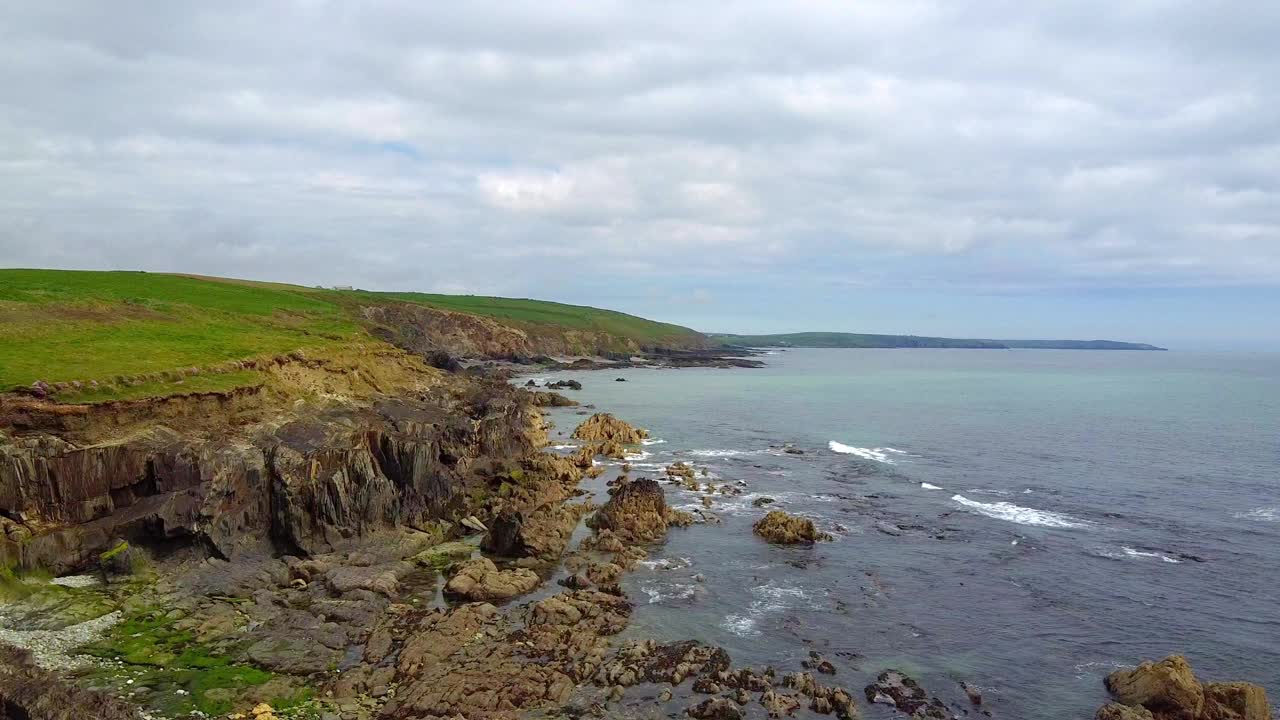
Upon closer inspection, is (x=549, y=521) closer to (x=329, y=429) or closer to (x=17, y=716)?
(x=329, y=429)

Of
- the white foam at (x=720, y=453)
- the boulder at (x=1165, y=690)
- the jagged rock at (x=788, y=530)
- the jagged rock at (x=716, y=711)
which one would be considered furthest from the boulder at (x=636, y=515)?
the white foam at (x=720, y=453)

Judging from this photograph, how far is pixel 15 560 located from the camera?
26422mm

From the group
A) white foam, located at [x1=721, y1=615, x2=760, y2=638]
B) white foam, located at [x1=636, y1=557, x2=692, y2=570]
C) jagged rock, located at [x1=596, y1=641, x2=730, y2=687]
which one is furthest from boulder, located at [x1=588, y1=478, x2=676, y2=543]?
jagged rock, located at [x1=596, y1=641, x2=730, y2=687]

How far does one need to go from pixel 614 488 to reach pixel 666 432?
1053 inches

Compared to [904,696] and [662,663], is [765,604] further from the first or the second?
[904,696]

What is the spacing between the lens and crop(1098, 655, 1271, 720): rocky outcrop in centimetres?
2031

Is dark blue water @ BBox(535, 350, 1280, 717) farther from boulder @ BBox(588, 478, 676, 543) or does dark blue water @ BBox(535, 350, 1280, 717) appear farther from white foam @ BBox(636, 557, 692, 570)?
boulder @ BBox(588, 478, 676, 543)

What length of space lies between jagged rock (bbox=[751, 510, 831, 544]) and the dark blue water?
0.95 m

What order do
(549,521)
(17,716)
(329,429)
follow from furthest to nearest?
(329,429), (549,521), (17,716)

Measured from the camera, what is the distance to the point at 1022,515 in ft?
139

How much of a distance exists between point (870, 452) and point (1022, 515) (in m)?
21.9

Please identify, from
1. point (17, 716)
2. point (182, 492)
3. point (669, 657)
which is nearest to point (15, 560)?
point (182, 492)

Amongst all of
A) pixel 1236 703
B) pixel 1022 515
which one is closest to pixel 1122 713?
pixel 1236 703

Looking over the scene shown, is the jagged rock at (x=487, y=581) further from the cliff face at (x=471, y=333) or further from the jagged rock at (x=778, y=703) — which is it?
the cliff face at (x=471, y=333)
